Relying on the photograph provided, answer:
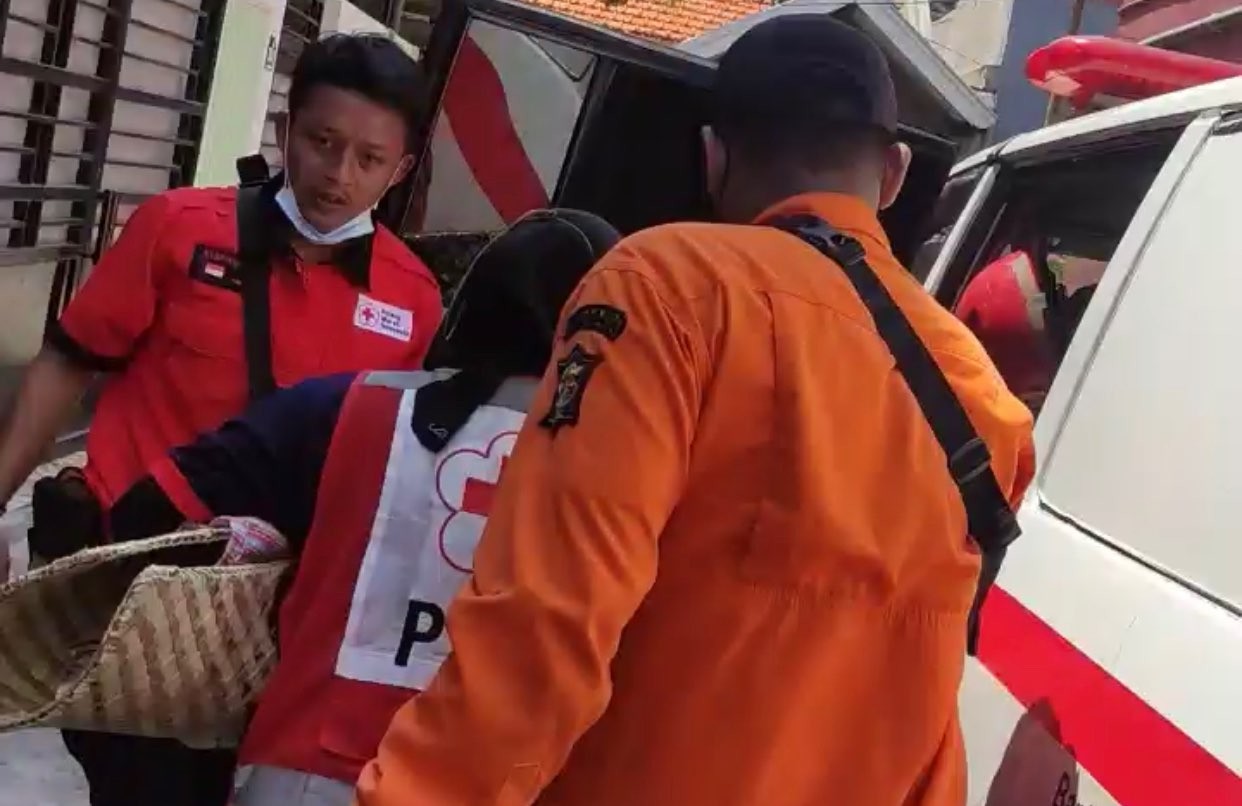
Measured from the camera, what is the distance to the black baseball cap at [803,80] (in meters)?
1.62

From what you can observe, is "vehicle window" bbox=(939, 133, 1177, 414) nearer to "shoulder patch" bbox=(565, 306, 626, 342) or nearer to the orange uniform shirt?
the orange uniform shirt

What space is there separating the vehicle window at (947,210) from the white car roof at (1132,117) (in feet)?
0.22

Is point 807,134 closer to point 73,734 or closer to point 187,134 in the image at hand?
point 73,734

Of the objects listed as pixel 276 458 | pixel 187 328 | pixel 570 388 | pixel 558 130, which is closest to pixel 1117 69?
pixel 558 130

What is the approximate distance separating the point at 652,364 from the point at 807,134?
359 mm

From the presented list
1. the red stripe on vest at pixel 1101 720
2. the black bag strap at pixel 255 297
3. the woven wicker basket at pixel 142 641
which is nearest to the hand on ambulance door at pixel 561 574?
the woven wicker basket at pixel 142 641

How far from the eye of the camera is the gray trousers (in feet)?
5.78

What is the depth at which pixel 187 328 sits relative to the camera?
8.25 feet

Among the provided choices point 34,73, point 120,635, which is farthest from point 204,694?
point 34,73

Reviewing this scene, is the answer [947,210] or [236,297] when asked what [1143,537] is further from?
[947,210]

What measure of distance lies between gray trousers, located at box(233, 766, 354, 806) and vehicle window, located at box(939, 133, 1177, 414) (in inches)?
56.8

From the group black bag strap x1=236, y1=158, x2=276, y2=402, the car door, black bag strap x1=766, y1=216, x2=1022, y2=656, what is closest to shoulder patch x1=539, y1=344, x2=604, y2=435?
black bag strap x1=766, y1=216, x2=1022, y2=656

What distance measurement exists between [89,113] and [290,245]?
4892 millimetres

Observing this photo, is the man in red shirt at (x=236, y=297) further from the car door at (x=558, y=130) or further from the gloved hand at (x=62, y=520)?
the car door at (x=558, y=130)
